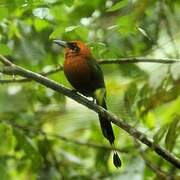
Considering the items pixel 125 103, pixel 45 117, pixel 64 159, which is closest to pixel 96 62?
pixel 45 117

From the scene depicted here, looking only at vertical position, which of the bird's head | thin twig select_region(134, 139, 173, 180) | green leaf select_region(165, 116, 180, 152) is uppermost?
the bird's head

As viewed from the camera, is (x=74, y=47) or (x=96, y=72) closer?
(x=96, y=72)

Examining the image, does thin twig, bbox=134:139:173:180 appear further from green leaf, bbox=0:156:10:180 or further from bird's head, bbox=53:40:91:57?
green leaf, bbox=0:156:10:180

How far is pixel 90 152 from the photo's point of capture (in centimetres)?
486

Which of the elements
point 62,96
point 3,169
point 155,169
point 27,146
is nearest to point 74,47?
point 62,96

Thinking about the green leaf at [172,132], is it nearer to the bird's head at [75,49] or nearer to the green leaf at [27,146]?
the bird's head at [75,49]

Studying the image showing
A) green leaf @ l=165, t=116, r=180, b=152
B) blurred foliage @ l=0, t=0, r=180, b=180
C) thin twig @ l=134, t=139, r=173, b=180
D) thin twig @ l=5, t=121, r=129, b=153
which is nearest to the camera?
green leaf @ l=165, t=116, r=180, b=152

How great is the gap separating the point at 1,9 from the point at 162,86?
1.72 meters

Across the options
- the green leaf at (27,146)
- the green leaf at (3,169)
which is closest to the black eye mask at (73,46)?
the green leaf at (27,146)

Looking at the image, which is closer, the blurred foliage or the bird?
the bird

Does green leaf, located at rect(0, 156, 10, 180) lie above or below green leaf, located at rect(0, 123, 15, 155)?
below

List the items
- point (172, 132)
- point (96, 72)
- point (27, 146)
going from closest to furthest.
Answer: point (172, 132) → point (96, 72) → point (27, 146)

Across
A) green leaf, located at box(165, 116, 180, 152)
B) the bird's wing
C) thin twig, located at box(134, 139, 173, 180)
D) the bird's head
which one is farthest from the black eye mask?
green leaf, located at box(165, 116, 180, 152)

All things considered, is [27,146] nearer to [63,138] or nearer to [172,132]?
[63,138]
